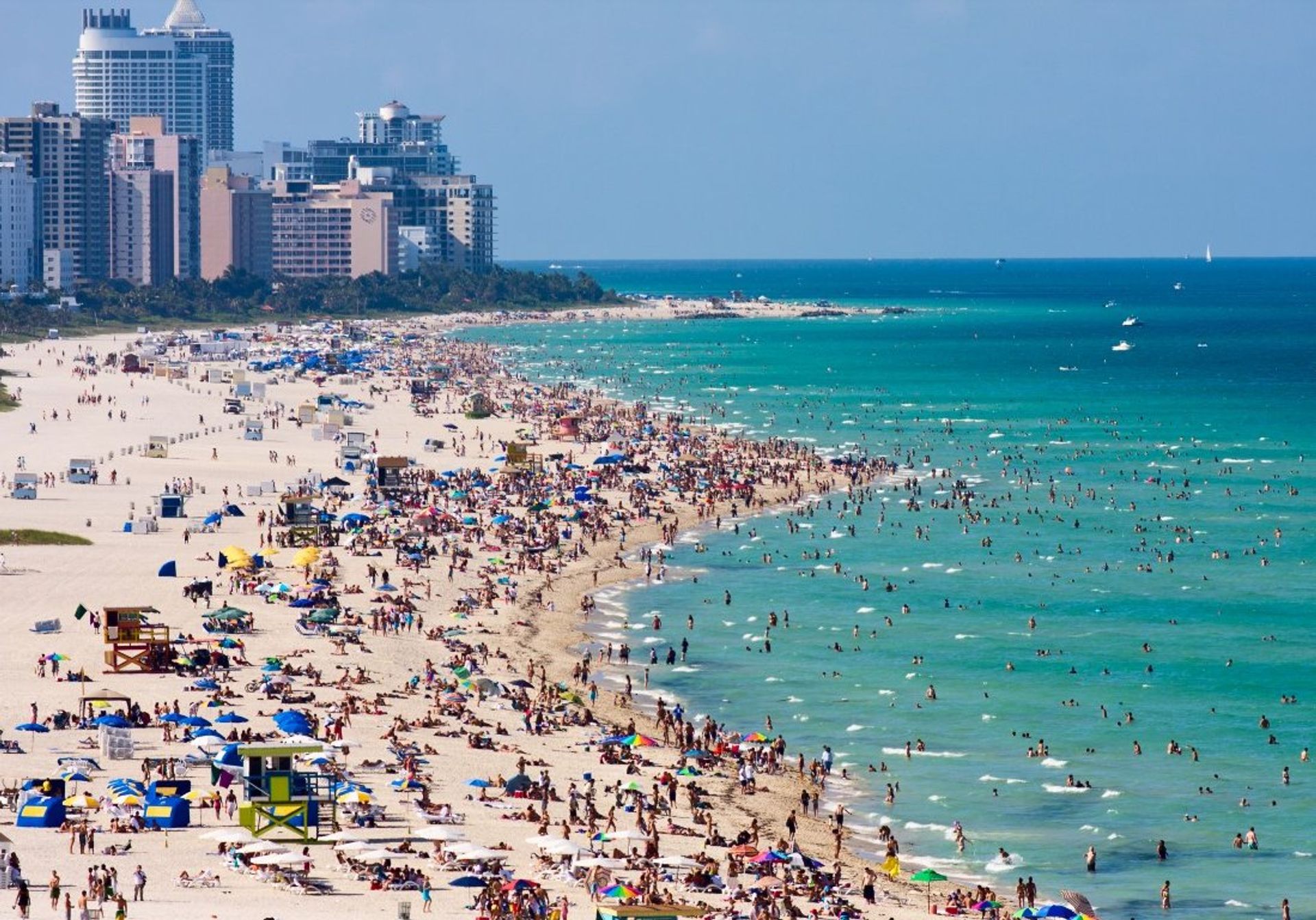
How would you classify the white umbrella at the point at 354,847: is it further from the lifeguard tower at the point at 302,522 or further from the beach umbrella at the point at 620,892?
the lifeguard tower at the point at 302,522

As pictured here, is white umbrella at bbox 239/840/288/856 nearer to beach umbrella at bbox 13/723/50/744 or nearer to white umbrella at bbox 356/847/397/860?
white umbrella at bbox 356/847/397/860

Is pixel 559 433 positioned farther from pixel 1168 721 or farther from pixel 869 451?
pixel 1168 721

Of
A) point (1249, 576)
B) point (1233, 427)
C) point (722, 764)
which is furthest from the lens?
point (1233, 427)

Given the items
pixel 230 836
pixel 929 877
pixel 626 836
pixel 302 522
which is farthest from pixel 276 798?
pixel 302 522

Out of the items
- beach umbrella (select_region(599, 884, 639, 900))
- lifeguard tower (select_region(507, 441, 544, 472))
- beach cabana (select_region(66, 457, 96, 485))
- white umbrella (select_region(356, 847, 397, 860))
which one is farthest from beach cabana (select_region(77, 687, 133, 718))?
lifeguard tower (select_region(507, 441, 544, 472))

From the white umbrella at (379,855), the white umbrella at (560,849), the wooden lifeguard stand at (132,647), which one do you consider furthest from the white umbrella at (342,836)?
the wooden lifeguard stand at (132,647)

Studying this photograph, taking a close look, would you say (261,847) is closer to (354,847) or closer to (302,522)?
(354,847)

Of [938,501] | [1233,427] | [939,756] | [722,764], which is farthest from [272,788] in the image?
[1233,427]
